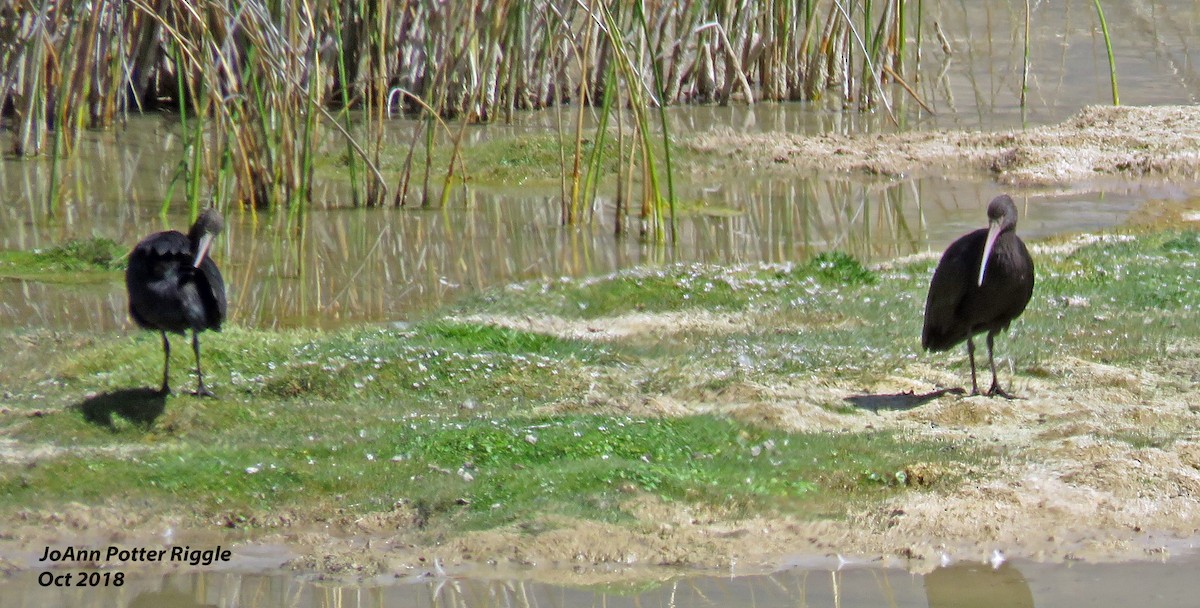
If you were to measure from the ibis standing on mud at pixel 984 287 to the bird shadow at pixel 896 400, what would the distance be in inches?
7.4

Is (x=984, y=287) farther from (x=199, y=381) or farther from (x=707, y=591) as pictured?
(x=199, y=381)

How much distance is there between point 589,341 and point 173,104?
35.9ft

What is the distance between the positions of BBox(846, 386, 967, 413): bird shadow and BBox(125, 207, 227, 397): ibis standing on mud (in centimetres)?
321

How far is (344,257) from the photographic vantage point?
11820 mm

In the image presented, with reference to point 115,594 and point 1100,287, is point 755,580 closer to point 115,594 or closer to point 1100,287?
point 115,594

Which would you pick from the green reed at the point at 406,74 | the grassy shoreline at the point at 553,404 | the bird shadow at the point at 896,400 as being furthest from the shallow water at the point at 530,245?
the bird shadow at the point at 896,400

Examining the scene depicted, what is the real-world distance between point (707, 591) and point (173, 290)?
329 centimetres

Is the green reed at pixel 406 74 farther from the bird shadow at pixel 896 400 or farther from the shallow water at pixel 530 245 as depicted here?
the bird shadow at pixel 896 400

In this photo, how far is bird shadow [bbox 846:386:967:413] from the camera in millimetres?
7527

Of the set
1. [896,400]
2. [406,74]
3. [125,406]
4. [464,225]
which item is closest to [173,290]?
[125,406]

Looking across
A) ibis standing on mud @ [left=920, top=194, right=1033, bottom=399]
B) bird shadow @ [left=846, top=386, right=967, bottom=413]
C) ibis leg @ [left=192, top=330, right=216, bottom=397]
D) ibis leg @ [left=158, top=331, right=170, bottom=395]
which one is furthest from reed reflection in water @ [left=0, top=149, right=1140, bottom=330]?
ibis standing on mud @ [left=920, top=194, right=1033, bottom=399]

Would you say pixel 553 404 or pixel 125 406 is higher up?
pixel 125 406

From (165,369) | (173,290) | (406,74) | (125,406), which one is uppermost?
(406,74)

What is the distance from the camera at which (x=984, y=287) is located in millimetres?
7668
